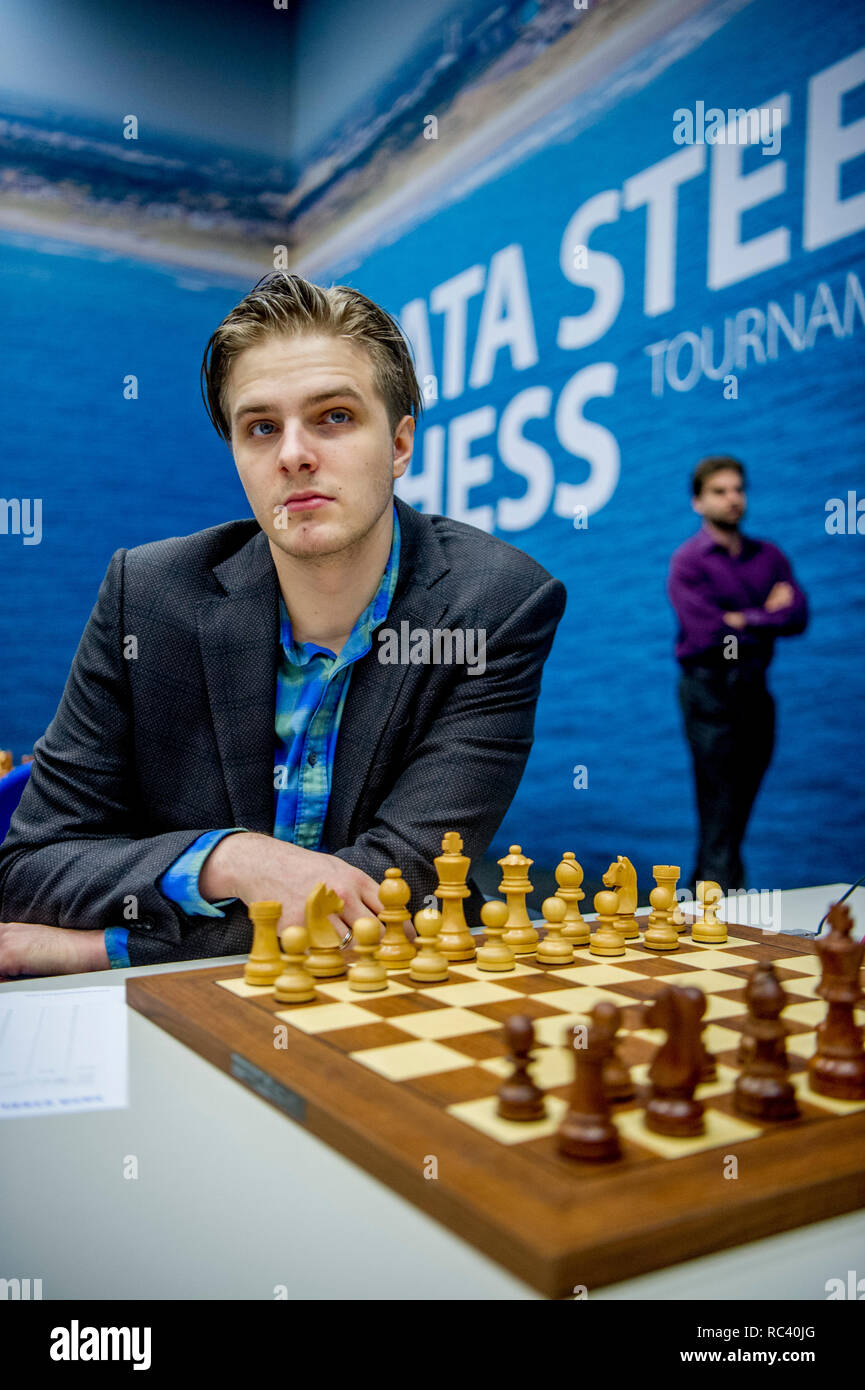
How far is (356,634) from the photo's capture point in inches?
80.5

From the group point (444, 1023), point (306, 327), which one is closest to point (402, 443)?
point (306, 327)

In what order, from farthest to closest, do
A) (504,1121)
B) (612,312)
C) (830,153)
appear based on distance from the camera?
(612,312) < (830,153) < (504,1121)

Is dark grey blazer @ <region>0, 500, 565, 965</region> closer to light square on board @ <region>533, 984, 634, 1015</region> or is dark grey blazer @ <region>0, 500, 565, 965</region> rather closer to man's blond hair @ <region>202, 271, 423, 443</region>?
man's blond hair @ <region>202, 271, 423, 443</region>

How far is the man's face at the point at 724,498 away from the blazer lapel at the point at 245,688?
2.76 metres

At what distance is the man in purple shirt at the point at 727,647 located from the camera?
4.16 meters

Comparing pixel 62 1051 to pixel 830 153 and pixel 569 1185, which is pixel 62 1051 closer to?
pixel 569 1185

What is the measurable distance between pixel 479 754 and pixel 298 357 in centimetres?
79

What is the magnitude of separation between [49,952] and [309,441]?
0.97m

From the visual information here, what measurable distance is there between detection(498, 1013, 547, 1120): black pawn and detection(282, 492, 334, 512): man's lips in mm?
1224

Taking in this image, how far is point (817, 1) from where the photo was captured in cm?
396

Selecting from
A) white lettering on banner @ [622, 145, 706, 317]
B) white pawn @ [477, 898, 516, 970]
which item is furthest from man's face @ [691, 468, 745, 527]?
white pawn @ [477, 898, 516, 970]

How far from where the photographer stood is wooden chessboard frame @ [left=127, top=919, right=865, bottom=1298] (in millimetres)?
710
